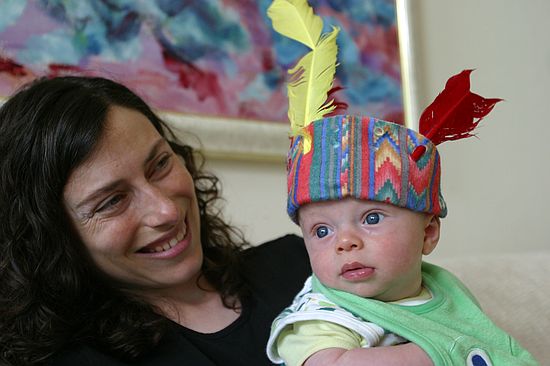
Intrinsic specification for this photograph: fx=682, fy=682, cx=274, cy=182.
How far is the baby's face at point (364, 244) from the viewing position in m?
1.03

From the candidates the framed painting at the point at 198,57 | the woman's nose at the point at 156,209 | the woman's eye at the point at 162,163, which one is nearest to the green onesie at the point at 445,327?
the woman's nose at the point at 156,209

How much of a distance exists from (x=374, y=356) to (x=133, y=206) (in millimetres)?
616

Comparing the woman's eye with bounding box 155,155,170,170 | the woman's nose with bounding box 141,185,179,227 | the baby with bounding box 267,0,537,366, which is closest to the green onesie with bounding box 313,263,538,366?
the baby with bounding box 267,0,537,366

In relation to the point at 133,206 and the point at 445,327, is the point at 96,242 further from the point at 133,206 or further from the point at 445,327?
the point at 445,327

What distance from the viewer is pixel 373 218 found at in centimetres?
104

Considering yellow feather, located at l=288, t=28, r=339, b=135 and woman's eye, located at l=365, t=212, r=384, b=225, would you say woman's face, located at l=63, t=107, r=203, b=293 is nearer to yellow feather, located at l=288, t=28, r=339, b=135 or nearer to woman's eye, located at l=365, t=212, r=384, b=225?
yellow feather, located at l=288, t=28, r=339, b=135

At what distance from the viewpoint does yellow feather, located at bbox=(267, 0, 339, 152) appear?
1153mm

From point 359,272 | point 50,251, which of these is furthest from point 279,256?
point 359,272

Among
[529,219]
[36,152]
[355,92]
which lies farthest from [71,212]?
[529,219]

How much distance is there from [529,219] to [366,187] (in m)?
2.02

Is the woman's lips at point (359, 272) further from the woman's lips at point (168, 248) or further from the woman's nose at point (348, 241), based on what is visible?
the woman's lips at point (168, 248)

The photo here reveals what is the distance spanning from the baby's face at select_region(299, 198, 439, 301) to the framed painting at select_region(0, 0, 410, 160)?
40.8 inches

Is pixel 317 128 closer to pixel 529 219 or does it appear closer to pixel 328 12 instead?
pixel 328 12

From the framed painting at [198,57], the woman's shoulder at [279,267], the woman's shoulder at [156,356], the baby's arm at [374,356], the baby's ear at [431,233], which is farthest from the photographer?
the framed painting at [198,57]
